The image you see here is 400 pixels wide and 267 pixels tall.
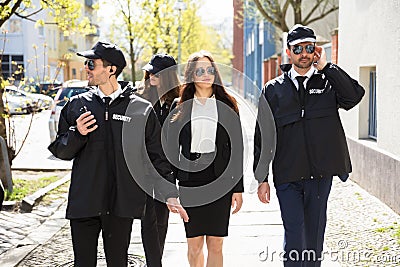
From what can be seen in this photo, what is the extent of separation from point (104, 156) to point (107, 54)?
70cm

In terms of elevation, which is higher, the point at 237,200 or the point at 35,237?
the point at 237,200

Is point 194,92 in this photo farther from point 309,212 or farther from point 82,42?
point 82,42

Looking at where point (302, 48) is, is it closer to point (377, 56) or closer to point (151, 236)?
point (151, 236)

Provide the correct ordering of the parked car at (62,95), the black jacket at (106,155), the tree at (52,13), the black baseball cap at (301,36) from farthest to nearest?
the parked car at (62,95)
the tree at (52,13)
the black baseball cap at (301,36)
the black jacket at (106,155)

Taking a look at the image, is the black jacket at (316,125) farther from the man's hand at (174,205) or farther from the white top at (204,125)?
the man's hand at (174,205)

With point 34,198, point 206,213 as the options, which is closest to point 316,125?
point 206,213

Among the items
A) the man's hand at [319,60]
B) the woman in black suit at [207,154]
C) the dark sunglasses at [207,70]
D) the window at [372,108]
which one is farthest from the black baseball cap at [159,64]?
the window at [372,108]

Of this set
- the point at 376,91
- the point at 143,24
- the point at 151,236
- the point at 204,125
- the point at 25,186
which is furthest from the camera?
the point at 143,24

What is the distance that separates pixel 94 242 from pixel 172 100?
163 centimetres

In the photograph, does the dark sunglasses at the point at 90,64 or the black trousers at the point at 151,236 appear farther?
the black trousers at the point at 151,236

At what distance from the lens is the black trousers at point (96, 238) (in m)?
4.19

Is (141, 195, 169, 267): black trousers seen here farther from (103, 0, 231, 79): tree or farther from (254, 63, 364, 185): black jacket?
(103, 0, 231, 79): tree

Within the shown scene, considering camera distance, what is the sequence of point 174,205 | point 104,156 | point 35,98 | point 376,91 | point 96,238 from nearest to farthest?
1. point 104,156
2. point 96,238
3. point 174,205
4. point 376,91
5. point 35,98

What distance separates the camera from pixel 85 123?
4035 mm
